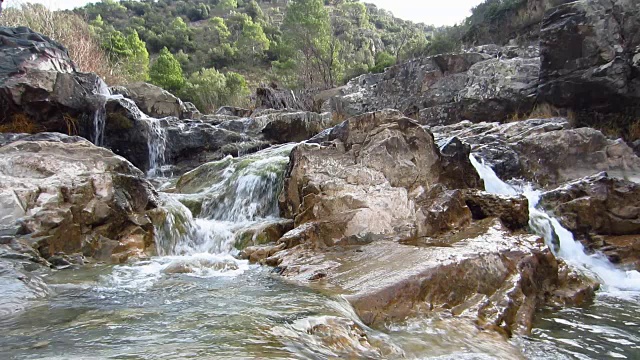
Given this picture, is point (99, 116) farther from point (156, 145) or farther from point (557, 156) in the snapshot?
point (557, 156)

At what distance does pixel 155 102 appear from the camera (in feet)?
47.5

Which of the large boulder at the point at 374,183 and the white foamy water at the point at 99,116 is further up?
the white foamy water at the point at 99,116

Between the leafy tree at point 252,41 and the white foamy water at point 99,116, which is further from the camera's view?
the leafy tree at point 252,41

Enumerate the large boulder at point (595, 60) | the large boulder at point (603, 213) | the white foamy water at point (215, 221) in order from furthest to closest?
the large boulder at point (595, 60), the large boulder at point (603, 213), the white foamy water at point (215, 221)

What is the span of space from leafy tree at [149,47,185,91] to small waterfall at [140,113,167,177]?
1687 cm

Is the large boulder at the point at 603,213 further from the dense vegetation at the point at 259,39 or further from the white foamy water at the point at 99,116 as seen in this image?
the dense vegetation at the point at 259,39

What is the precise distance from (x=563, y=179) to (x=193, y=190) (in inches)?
265

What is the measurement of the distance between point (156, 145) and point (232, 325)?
926cm

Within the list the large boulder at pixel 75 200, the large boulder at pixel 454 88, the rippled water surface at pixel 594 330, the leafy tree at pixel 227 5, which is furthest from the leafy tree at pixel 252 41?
the rippled water surface at pixel 594 330

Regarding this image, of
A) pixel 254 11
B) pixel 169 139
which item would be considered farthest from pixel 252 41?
pixel 169 139

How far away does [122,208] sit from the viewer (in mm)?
5344

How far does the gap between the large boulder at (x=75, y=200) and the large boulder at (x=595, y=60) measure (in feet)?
30.5

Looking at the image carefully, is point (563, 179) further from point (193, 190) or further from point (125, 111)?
point (125, 111)

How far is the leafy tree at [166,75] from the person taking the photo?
26.7 m
